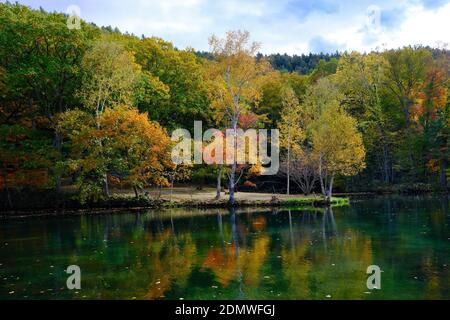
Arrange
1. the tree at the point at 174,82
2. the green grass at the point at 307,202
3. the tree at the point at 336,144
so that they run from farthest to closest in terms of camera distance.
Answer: the tree at the point at 174,82, the tree at the point at 336,144, the green grass at the point at 307,202

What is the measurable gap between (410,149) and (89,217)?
3403 cm

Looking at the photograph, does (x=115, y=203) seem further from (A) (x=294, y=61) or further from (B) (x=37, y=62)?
(A) (x=294, y=61)

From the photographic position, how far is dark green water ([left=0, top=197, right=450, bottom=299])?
431 inches

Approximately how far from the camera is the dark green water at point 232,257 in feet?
35.9

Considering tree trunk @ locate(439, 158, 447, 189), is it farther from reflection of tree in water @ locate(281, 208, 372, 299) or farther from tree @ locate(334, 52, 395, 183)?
reflection of tree in water @ locate(281, 208, 372, 299)

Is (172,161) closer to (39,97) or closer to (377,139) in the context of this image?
(39,97)

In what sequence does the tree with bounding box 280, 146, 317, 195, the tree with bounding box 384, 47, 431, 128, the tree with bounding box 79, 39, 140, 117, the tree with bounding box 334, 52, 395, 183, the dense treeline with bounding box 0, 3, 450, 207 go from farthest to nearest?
the tree with bounding box 384, 47, 431, 128 → the tree with bounding box 334, 52, 395, 183 → the tree with bounding box 280, 146, 317, 195 → the tree with bounding box 79, 39, 140, 117 → the dense treeline with bounding box 0, 3, 450, 207

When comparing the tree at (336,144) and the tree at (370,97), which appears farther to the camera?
the tree at (370,97)

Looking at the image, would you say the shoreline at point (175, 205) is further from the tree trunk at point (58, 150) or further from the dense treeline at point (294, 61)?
the dense treeline at point (294, 61)

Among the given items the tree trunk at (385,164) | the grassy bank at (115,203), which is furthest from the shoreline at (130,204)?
the tree trunk at (385,164)

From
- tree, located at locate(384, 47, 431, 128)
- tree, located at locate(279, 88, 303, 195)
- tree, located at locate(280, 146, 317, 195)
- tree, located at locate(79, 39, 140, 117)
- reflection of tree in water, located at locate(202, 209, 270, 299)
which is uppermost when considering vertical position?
tree, located at locate(384, 47, 431, 128)

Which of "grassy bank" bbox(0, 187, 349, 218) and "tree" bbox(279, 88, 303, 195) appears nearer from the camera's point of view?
"grassy bank" bbox(0, 187, 349, 218)

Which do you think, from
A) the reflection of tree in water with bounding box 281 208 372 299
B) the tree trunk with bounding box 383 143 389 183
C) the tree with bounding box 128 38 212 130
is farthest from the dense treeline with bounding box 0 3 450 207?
the reflection of tree in water with bounding box 281 208 372 299

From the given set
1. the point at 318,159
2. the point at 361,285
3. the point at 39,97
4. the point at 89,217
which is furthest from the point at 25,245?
the point at 318,159
